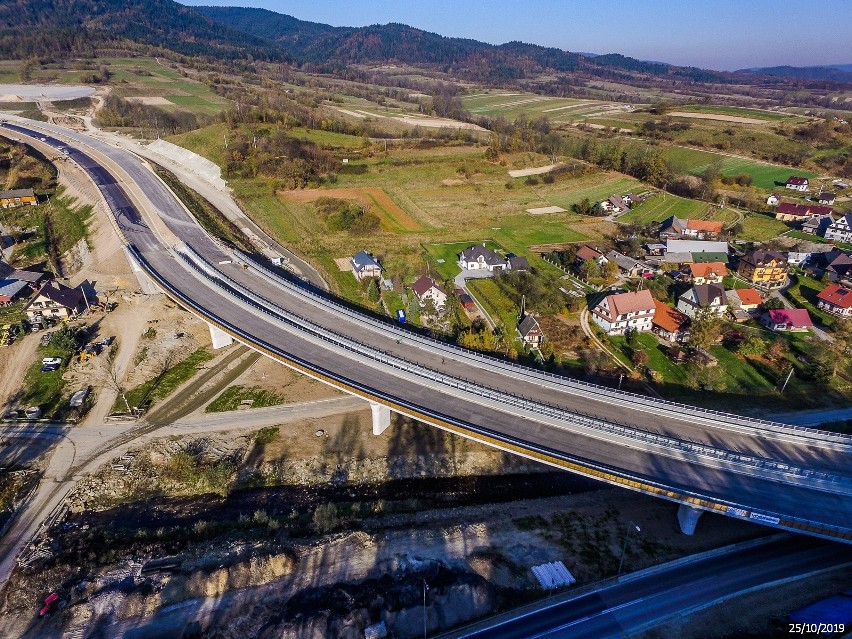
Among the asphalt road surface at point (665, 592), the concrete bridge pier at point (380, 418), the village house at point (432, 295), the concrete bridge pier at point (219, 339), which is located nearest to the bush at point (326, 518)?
the concrete bridge pier at point (380, 418)

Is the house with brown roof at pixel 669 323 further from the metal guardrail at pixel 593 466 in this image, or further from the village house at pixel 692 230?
the village house at pixel 692 230

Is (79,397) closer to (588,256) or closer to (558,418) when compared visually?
(558,418)

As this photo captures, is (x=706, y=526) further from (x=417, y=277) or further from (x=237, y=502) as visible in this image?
(x=417, y=277)

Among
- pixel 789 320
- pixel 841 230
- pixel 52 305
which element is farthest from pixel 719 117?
pixel 52 305

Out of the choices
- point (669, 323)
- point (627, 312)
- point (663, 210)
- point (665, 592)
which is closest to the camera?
point (665, 592)

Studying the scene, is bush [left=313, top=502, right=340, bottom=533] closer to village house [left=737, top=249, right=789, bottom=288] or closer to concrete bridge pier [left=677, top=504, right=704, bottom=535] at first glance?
concrete bridge pier [left=677, top=504, right=704, bottom=535]

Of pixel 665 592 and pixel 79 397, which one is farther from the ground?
pixel 665 592
